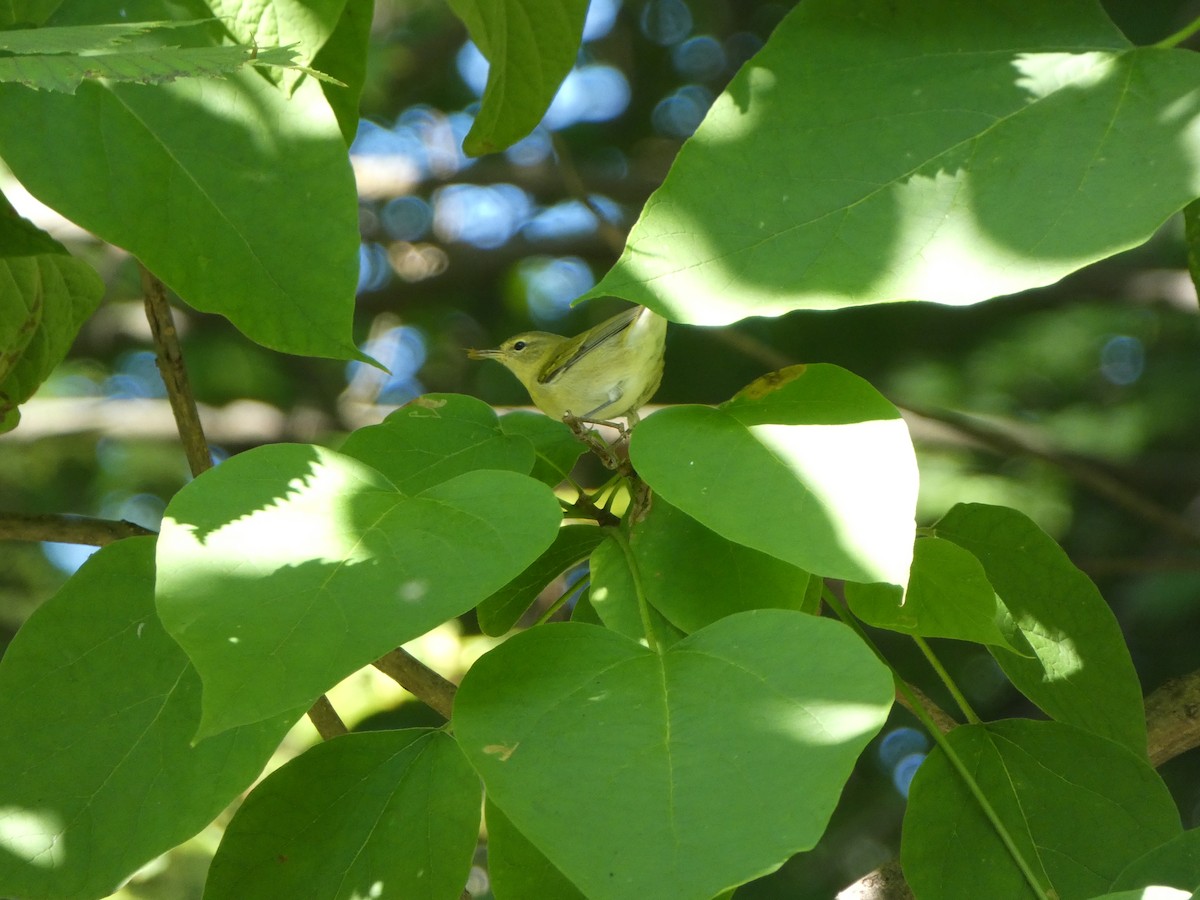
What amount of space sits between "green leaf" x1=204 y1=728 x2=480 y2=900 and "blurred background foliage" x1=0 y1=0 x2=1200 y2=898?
1438 millimetres

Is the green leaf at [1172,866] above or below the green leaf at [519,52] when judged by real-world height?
Result: below

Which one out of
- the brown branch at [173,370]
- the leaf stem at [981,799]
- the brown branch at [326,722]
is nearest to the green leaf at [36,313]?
the brown branch at [173,370]

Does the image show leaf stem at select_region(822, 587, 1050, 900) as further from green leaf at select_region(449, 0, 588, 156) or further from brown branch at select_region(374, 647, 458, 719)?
green leaf at select_region(449, 0, 588, 156)

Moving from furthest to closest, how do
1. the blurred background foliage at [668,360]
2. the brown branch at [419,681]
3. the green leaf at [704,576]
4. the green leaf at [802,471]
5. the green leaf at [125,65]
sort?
the blurred background foliage at [668,360] → the brown branch at [419,681] → the green leaf at [704,576] → the green leaf at [802,471] → the green leaf at [125,65]

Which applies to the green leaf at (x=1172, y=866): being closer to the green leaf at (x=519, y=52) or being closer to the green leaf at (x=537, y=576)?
the green leaf at (x=537, y=576)

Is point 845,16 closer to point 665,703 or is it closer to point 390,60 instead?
point 665,703

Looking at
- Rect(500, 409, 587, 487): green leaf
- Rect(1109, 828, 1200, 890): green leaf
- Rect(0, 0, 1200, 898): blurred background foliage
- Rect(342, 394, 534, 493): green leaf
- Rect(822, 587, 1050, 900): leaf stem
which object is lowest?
Rect(0, 0, 1200, 898): blurred background foliage

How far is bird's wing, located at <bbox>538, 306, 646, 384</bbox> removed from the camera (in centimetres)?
153

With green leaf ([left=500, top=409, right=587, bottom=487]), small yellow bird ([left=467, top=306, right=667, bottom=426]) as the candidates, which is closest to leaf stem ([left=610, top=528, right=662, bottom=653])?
green leaf ([left=500, top=409, right=587, bottom=487])

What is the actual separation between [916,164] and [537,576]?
0.39 m

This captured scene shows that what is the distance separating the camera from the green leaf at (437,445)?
0.82 m

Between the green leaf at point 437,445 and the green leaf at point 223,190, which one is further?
the green leaf at point 437,445

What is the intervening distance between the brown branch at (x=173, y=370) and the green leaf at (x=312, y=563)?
37 cm

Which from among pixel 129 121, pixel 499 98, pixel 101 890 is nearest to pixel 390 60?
pixel 499 98
